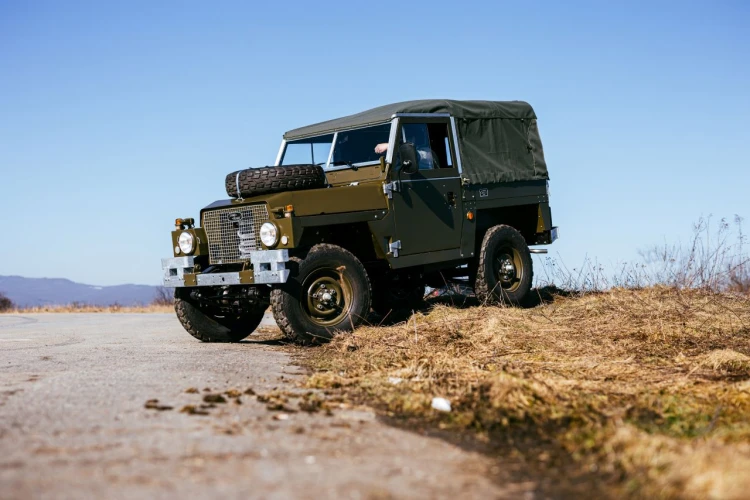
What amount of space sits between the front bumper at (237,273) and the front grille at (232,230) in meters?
0.33

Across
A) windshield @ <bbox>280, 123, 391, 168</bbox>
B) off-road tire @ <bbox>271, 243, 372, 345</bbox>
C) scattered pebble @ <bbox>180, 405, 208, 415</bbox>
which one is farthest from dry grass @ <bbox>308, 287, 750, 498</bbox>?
windshield @ <bbox>280, 123, 391, 168</bbox>

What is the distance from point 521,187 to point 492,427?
7950 millimetres

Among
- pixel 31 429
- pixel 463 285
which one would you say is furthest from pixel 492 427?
pixel 463 285

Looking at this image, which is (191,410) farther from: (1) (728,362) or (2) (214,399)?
(1) (728,362)

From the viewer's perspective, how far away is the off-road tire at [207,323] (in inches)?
400

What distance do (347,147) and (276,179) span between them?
1599 mm

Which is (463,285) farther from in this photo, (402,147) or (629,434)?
(629,434)

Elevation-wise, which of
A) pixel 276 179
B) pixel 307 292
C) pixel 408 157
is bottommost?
pixel 307 292

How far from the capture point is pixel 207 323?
10.3 m

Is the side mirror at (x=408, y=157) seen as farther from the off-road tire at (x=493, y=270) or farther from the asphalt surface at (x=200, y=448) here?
the asphalt surface at (x=200, y=448)

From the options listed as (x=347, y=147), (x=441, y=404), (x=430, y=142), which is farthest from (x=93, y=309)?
(x=441, y=404)

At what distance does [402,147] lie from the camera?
9.91 meters

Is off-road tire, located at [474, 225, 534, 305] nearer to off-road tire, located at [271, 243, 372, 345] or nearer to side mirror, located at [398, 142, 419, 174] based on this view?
side mirror, located at [398, 142, 419, 174]

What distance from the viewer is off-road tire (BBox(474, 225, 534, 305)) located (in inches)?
447
